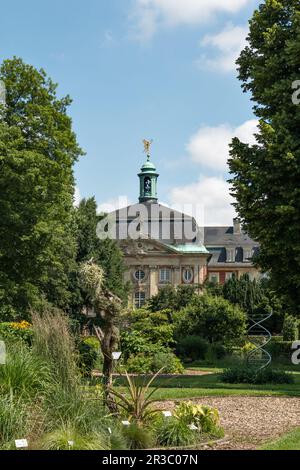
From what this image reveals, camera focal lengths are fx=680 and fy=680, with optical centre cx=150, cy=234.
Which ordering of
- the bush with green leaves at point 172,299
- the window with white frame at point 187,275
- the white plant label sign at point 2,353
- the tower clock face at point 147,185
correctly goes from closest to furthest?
the white plant label sign at point 2,353 → the bush with green leaves at point 172,299 → the window with white frame at point 187,275 → the tower clock face at point 147,185

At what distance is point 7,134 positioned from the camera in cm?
2450

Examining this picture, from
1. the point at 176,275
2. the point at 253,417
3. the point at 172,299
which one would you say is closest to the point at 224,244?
the point at 176,275

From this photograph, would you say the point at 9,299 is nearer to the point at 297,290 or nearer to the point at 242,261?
the point at 297,290

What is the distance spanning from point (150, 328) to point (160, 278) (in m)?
50.2

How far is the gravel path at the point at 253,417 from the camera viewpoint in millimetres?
8659

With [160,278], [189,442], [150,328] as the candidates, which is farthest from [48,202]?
[160,278]

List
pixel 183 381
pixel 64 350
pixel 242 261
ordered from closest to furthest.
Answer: pixel 64 350 → pixel 183 381 → pixel 242 261

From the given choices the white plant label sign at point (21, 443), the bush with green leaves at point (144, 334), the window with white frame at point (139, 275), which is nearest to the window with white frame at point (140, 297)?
the window with white frame at point (139, 275)

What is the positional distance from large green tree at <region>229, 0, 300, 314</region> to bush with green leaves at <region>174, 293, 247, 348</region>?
14991 mm

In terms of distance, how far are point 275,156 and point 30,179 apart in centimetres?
1054

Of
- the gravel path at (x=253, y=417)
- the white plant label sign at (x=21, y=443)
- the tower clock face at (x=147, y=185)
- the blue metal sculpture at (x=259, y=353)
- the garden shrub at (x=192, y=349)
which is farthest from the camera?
the tower clock face at (x=147, y=185)

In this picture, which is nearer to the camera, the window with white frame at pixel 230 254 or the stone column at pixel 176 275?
the stone column at pixel 176 275

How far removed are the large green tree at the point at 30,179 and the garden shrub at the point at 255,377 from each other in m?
10.6

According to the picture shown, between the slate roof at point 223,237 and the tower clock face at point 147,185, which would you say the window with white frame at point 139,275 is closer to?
the tower clock face at point 147,185
